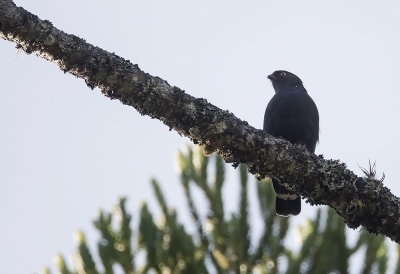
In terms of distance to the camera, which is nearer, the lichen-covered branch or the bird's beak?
the lichen-covered branch

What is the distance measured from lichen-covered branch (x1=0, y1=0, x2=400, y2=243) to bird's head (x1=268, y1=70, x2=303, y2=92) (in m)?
3.33

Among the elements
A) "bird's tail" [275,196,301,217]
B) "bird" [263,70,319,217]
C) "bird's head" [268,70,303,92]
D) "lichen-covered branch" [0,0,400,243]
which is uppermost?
"bird's head" [268,70,303,92]

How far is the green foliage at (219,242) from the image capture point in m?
5.16

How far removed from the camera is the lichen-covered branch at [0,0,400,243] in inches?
103

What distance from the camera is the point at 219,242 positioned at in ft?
17.5

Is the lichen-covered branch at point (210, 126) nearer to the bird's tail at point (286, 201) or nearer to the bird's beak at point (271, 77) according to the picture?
the bird's tail at point (286, 201)

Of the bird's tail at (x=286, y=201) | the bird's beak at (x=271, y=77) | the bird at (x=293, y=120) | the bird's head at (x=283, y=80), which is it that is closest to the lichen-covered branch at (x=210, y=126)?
the bird's tail at (x=286, y=201)

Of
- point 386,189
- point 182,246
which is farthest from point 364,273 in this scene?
point 386,189

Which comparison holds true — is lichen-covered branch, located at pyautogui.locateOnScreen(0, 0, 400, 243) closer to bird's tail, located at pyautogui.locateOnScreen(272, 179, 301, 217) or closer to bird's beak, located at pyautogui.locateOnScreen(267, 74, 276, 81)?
bird's tail, located at pyautogui.locateOnScreen(272, 179, 301, 217)

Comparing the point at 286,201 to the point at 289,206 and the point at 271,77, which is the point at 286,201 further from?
the point at 271,77

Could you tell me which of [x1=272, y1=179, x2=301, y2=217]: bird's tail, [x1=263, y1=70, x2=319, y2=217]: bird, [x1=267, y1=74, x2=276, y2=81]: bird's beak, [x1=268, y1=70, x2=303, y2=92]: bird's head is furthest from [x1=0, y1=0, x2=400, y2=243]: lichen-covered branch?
[x1=267, y1=74, x2=276, y2=81]: bird's beak

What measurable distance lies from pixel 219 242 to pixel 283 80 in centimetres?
176

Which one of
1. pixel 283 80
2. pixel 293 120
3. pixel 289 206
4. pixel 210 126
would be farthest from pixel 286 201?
pixel 210 126

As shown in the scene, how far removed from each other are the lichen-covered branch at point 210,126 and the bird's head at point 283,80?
131 inches
